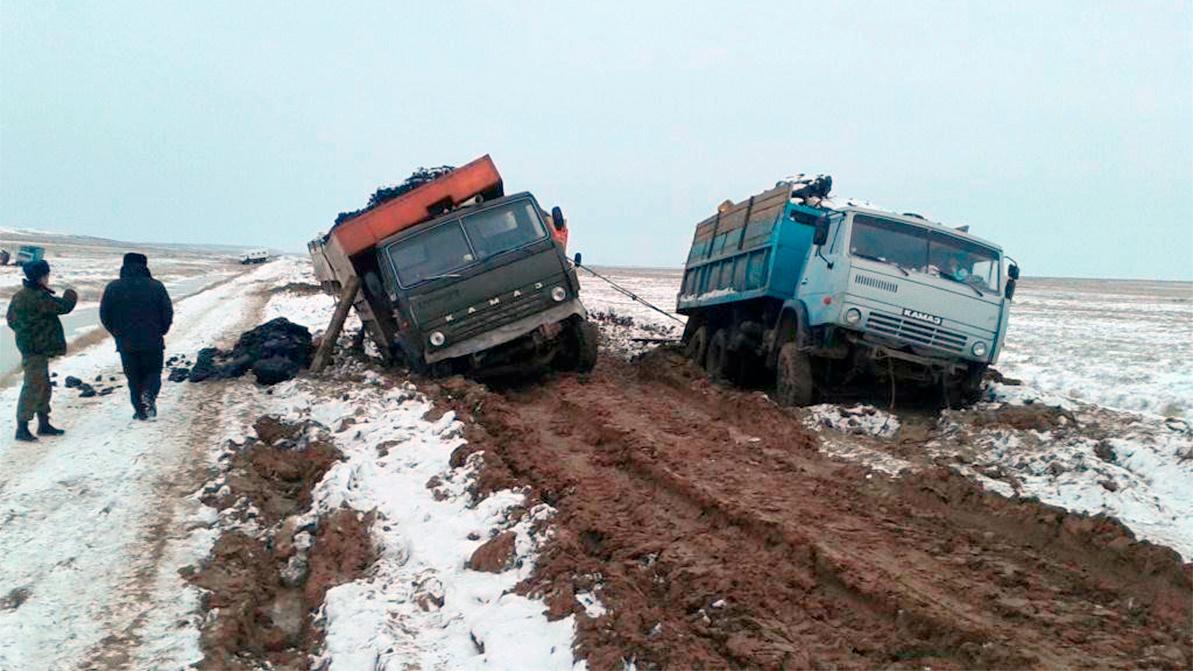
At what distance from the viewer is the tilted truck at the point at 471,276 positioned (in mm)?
9867

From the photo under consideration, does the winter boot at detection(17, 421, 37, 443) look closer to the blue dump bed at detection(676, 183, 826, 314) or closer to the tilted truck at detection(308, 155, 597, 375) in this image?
the tilted truck at detection(308, 155, 597, 375)

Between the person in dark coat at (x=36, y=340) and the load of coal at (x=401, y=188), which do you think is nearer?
the person in dark coat at (x=36, y=340)

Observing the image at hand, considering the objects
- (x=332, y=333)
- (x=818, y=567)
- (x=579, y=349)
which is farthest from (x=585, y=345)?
(x=818, y=567)

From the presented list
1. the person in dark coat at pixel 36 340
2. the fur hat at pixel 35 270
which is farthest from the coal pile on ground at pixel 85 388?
the fur hat at pixel 35 270

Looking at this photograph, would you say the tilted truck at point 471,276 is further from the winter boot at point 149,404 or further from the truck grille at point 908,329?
the truck grille at point 908,329

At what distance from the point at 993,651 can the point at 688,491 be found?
7.91ft

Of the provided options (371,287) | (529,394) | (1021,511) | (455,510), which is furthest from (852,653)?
(371,287)

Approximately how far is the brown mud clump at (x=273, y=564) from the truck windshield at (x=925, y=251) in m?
6.13

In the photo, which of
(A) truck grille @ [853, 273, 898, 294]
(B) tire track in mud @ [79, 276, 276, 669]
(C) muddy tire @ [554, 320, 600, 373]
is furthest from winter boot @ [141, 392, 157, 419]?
(A) truck grille @ [853, 273, 898, 294]

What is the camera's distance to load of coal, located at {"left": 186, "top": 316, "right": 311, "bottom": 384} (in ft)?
35.3

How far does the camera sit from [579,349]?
10.7m

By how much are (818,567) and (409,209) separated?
24.8 feet

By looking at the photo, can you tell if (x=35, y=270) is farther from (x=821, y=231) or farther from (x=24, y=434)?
(x=821, y=231)

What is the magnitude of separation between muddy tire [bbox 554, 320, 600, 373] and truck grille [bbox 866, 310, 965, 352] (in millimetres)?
3527
